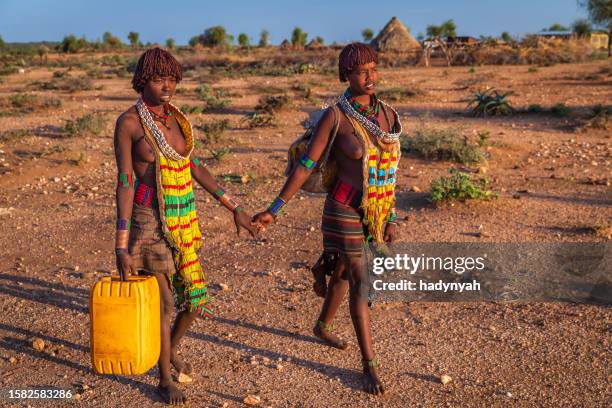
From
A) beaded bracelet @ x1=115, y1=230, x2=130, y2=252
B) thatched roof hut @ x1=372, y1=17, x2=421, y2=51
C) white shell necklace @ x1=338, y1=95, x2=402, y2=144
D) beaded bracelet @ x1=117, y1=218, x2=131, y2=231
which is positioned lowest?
beaded bracelet @ x1=115, y1=230, x2=130, y2=252

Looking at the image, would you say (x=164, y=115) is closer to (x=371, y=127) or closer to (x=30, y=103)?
(x=371, y=127)

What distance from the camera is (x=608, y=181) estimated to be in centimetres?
730

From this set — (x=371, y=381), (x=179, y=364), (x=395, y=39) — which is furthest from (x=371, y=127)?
(x=395, y=39)

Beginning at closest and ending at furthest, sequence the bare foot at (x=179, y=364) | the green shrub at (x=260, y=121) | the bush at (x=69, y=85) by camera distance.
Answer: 1. the bare foot at (x=179, y=364)
2. the green shrub at (x=260, y=121)
3. the bush at (x=69, y=85)

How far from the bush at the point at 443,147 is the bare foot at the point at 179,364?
219 inches

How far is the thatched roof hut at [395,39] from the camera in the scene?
100 feet

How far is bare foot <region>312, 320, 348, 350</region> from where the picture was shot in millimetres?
3923

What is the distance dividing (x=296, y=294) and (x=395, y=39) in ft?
91.2

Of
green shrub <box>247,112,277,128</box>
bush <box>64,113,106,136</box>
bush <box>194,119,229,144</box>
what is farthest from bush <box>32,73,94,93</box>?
bush <box>194,119,229,144</box>

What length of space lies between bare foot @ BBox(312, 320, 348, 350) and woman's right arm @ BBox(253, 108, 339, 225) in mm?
863

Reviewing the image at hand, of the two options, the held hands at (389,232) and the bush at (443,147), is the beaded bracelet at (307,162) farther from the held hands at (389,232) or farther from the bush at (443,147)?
the bush at (443,147)

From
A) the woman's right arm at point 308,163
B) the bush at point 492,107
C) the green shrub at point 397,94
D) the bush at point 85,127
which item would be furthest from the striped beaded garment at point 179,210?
the green shrub at point 397,94

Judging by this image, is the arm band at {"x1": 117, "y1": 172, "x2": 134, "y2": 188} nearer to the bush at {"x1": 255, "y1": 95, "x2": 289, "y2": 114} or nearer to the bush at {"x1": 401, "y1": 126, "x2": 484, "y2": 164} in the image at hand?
the bush at {"x1": 401, "y1": 126, "x2": 484, "y2": 164}

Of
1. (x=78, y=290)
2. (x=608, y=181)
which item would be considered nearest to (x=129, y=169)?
(x=78, y=290)
